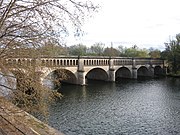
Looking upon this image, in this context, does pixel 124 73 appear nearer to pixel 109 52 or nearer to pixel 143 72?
pixel 143 72

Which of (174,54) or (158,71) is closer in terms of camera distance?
(174,54)

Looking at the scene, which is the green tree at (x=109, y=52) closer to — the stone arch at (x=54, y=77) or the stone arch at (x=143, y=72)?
the stone arch at (x=143, y=72)

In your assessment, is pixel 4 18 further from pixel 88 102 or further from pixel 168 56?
pixel 168 56

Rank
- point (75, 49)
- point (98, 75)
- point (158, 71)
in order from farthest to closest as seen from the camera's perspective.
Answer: point (158, 71) → point (98, 75) → point (75, 49)

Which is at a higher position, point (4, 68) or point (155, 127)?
point (4, 68)

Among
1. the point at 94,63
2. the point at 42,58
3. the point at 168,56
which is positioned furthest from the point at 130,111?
the point at 168,56

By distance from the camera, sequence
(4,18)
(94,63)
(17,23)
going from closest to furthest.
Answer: (4,18), (17,23), (94,63)

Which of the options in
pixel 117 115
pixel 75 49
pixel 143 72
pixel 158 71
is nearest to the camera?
pixel 75 49

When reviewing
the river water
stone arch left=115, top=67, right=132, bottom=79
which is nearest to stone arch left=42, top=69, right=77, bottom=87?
the river water

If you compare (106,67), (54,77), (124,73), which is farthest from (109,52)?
(54,77)

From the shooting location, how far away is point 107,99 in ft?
122

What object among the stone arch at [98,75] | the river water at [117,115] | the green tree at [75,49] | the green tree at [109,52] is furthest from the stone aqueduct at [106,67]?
the green tree at [109,52]

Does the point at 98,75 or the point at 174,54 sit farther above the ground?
the point at 174,54

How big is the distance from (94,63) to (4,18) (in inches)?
2140
